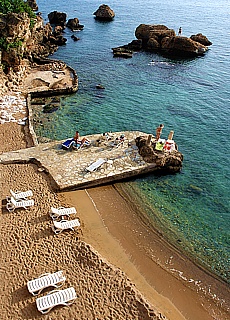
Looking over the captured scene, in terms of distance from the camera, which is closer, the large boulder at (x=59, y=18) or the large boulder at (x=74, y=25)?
the large boulder at (x=74, y=25)

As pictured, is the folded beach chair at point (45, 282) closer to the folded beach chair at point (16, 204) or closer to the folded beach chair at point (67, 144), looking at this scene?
the folded beach chair at point (16, 204)

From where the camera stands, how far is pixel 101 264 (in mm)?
14305

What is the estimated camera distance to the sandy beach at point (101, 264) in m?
12.4

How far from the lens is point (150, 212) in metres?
19.2

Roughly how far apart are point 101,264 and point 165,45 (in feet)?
176

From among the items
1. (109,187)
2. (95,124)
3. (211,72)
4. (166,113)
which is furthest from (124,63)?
(109,187)

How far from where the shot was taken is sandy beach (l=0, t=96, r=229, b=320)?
1242 centimetres

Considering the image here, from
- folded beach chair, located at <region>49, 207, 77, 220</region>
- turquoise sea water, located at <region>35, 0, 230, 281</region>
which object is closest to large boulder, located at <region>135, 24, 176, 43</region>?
turquoise sea water, located at <region>35, 0, 230, 281</region>

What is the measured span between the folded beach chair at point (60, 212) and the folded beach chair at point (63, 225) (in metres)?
0.45

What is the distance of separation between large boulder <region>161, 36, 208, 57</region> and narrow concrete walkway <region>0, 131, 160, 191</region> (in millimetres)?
40008

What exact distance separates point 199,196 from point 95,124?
13244 millimetres

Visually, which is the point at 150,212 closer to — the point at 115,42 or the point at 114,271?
the point at 114,271

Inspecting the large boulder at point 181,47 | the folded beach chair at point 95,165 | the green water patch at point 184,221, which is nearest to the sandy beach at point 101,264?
the green water patch at point 184,221

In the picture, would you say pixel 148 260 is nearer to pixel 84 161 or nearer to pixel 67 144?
pixel 84 161
